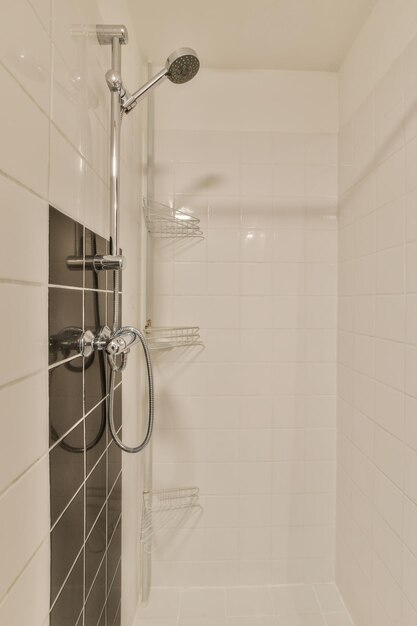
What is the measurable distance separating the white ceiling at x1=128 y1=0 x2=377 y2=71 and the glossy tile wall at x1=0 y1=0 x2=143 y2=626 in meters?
0.54

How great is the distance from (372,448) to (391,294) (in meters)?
0.54

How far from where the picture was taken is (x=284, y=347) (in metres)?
1.45

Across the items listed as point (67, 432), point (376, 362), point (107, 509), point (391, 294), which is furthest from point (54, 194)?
point (376, 362)

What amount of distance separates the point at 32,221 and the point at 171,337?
0.89 metres

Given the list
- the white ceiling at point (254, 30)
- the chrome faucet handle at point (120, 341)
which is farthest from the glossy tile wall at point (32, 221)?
the white ceiling at point (254, 30)

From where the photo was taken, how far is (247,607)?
1.32 metres

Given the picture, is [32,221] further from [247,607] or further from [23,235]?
[247,607]

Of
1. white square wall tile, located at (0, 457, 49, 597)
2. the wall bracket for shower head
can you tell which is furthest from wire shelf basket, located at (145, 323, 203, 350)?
the wall bracket for shower head

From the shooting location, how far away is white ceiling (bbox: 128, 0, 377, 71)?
1.13 metres

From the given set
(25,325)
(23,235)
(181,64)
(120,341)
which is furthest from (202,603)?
(181,64)

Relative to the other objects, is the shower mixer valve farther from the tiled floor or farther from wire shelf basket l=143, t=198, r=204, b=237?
the tiled floor

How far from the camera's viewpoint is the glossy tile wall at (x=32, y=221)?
0.47 metres

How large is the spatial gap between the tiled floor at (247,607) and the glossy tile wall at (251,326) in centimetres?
4

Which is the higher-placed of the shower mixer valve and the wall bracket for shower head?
the wall bracket for shower head
